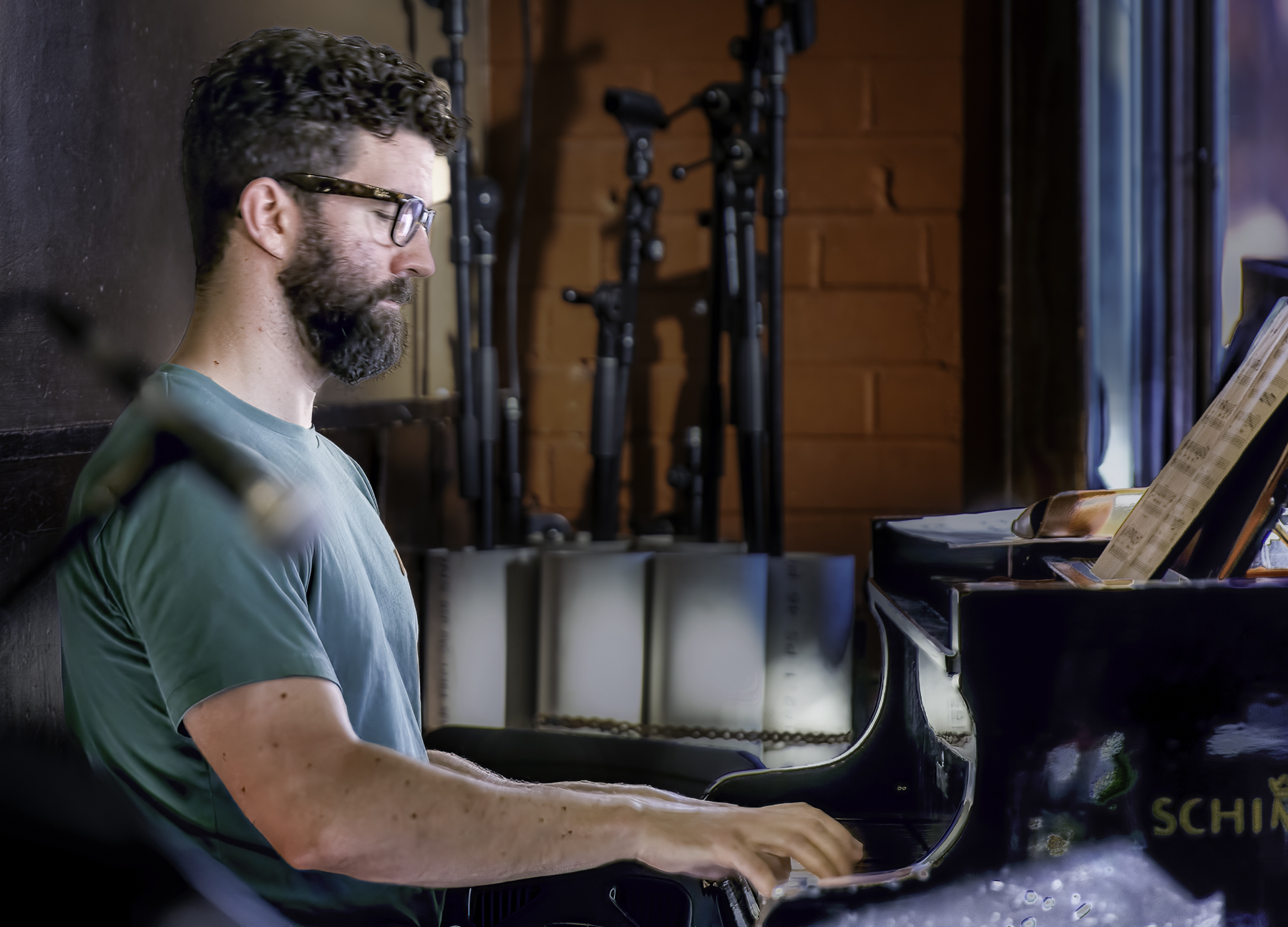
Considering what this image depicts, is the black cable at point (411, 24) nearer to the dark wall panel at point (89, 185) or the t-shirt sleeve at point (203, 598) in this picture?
the dark wall panel at point (89, 185)

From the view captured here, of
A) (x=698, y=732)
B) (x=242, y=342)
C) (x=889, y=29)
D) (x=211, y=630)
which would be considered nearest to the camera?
(x=211, y=630)

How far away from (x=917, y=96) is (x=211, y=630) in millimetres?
1781

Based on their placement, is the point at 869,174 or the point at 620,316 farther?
the point at 869,174

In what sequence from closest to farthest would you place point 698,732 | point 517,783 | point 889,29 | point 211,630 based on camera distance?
1. point 211,630
2. point 517,783
3. point 698,732
4. point 889,29

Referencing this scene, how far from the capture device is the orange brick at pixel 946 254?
6.86ft

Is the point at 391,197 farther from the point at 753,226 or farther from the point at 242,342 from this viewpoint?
the point at 753,226

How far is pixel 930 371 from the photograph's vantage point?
2.10 m

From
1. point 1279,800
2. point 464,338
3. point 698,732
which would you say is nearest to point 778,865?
point 1279,800

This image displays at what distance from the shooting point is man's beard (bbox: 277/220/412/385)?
801 millimetres

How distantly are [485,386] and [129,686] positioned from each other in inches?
45.7

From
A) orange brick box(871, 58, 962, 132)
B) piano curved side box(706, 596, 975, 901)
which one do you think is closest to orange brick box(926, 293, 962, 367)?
orange brick box(871, 58, 962, 132)

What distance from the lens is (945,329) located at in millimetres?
2098

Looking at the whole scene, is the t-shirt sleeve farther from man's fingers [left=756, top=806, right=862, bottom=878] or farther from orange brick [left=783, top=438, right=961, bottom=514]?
orange brick [left=783, top=438, right=961, bottom=514]

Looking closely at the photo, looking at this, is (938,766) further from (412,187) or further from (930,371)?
(930,371)
